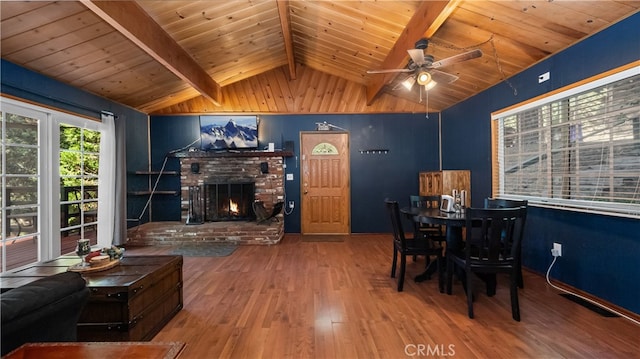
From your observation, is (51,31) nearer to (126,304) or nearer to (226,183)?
(126,304)

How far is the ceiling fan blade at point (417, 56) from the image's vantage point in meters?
2.64

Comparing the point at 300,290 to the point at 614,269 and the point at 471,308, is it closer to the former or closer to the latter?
the point at 471,308

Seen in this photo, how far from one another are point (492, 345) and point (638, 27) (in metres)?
2.78

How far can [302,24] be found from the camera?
13.4 ft

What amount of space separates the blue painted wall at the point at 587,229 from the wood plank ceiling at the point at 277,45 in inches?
5.8

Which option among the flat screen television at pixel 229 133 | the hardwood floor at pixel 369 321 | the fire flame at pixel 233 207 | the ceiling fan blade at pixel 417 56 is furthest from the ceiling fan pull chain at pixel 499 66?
the fire flame at pixel 233 207

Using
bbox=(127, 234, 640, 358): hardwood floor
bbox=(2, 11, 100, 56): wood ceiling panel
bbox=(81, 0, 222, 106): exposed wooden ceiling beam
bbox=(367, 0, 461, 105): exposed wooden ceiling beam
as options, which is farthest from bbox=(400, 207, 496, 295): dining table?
bbox=(2, 11, 100, 56): wood ceiling panel

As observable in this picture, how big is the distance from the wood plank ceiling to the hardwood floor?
2.60 m

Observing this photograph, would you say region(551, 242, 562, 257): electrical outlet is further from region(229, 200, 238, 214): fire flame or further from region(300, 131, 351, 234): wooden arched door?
region(229, 200, 238, 214): fire flame

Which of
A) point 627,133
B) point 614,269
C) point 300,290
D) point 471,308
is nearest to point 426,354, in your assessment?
point 471,308

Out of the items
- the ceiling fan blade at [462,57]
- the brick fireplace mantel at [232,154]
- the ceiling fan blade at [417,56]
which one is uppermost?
the ceiling fan blade at [417,56]

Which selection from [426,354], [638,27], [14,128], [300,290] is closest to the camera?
[426,354]

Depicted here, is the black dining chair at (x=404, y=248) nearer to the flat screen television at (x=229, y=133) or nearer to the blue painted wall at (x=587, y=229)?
the blue painted wall at (x=587, y=229)

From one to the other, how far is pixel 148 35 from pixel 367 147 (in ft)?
13.3
